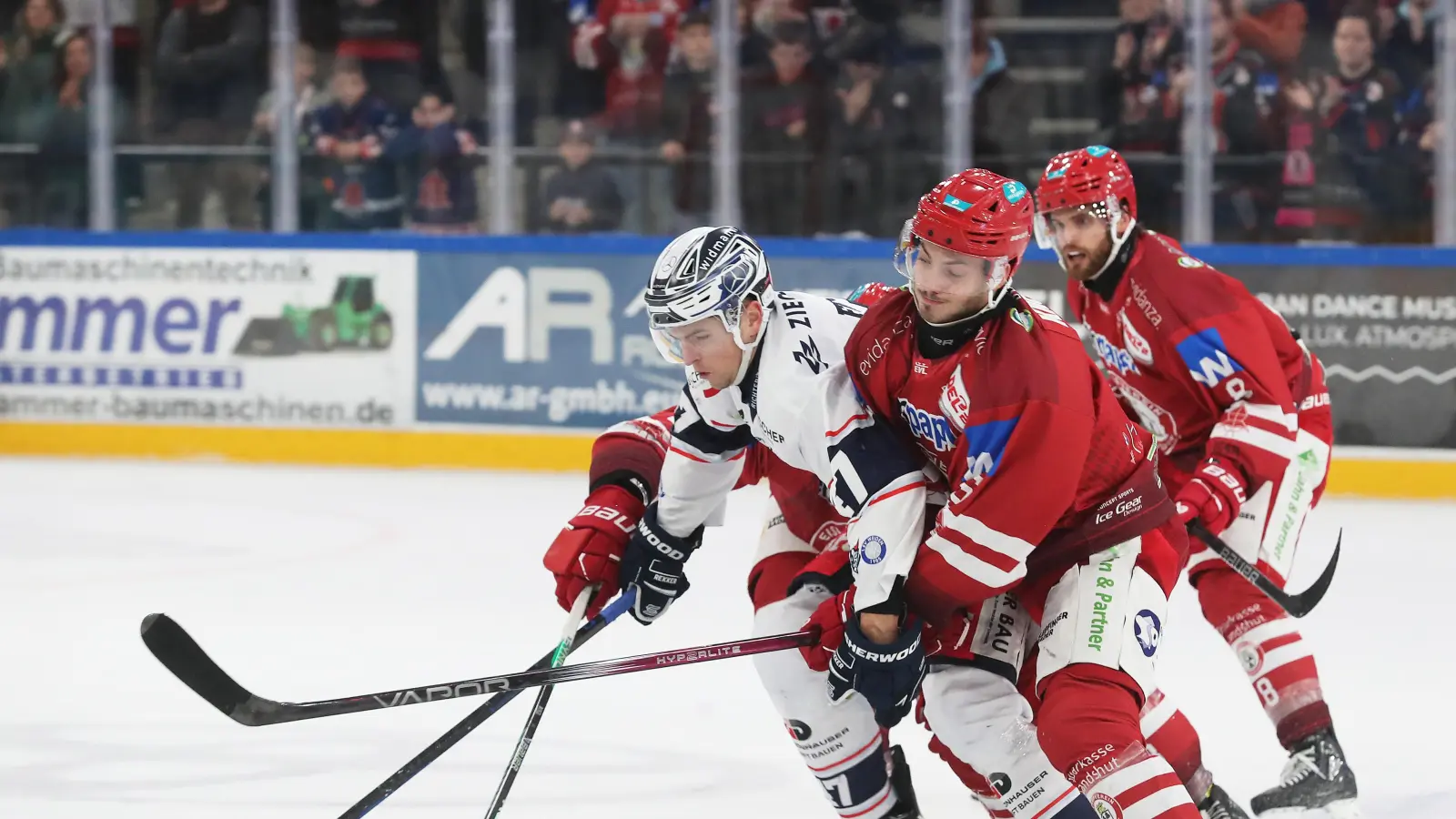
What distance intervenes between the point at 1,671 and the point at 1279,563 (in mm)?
2998

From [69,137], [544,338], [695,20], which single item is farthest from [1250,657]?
[69,137]

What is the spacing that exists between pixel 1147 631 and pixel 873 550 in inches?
17.1

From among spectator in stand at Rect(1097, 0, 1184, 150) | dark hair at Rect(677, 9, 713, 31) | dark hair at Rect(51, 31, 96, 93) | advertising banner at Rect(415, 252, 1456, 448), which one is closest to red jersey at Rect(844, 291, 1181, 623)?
advertising banner at Rect(415, 252, 1456, 448)

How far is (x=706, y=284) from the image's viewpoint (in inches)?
104

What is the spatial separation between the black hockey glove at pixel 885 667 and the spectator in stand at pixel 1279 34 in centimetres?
542

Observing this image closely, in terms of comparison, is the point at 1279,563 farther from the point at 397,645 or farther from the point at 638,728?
the point at 397,645

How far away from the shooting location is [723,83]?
786 cm

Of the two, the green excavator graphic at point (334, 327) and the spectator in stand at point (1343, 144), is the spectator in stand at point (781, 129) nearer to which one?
the green excavator graphic at point (334, 327)

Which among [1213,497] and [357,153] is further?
[357,153]

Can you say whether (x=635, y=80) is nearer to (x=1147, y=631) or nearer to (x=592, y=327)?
(x=592, y=327)

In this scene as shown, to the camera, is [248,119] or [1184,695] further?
[248,119]

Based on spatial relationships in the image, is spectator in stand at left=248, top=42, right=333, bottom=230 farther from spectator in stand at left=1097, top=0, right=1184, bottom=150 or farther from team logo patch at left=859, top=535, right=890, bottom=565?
team logo patch at left=859, top=535, right=890, bottom=565

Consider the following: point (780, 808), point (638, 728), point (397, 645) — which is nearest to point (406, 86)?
point (397, 645)

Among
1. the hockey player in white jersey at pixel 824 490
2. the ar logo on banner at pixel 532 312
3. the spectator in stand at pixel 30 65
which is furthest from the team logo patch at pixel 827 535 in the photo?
the spectator in stand at pixel 30 65
